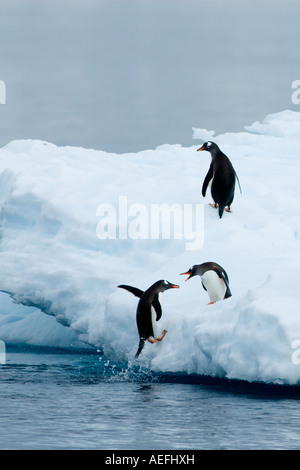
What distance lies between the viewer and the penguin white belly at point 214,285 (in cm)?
999

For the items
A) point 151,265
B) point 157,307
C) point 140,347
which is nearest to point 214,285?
point 157,307

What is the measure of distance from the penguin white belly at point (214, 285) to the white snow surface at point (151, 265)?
0.81 ft

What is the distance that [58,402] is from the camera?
318 inches

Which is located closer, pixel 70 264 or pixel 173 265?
pixel 173 265

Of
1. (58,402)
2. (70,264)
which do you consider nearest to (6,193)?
(70,264)

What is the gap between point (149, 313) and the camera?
9.68m

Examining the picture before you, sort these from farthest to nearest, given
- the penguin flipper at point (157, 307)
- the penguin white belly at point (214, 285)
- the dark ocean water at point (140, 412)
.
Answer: the penguin white belly at point (214, 285)
the penguin flipper at point (157, 307)
the dark ocean water at point (140, 412)

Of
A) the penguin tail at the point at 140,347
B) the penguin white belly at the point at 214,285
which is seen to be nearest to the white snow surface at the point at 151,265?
the penguin tail at the point at 140,347

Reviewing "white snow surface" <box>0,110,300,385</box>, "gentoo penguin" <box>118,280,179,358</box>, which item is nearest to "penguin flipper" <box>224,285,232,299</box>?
"white snow surface" <box>0,110,300,385</box>

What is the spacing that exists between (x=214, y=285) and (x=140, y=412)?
9.34 feet

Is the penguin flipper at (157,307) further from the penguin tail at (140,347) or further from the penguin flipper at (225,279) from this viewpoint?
the penguin flipper at (225,279)

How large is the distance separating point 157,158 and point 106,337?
9.93m

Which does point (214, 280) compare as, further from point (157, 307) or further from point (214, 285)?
point (157, 307)
